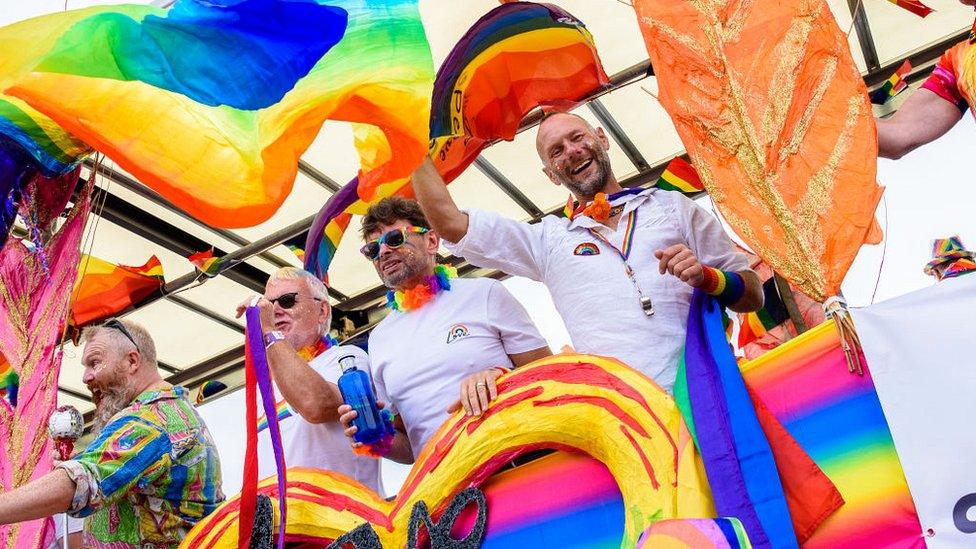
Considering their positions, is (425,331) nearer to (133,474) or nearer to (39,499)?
(133,474)

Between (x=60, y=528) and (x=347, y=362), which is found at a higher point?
(x=347, y=362)

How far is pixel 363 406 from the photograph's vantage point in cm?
245

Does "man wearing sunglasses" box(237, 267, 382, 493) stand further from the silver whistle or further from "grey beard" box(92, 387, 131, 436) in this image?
the silver whistle

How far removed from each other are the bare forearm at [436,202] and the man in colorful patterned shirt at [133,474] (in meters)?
0.91

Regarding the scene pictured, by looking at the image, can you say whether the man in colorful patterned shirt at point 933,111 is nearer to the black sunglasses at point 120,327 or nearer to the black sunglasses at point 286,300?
the black sunglasses at point 286,300


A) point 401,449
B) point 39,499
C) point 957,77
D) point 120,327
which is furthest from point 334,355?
point 957,77

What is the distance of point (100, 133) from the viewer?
98.1 inches

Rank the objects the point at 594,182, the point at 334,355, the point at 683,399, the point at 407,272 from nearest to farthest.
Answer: the point at 683,399, the point at 594,182, the point at 407,272, the point at 334,355

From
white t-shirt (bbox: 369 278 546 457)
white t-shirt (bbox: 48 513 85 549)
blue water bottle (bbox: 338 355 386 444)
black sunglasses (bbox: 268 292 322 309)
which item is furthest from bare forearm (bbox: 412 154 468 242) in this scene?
white t-shirt (bbox: 48 513 85 549)

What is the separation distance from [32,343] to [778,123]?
7.27ft

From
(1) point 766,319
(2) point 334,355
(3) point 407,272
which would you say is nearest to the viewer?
(3) point 407,272

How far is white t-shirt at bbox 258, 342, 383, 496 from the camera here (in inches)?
108

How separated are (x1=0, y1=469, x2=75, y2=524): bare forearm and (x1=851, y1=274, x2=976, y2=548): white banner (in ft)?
5.96

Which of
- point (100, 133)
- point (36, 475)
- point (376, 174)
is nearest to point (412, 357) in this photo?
point (376, 174)
